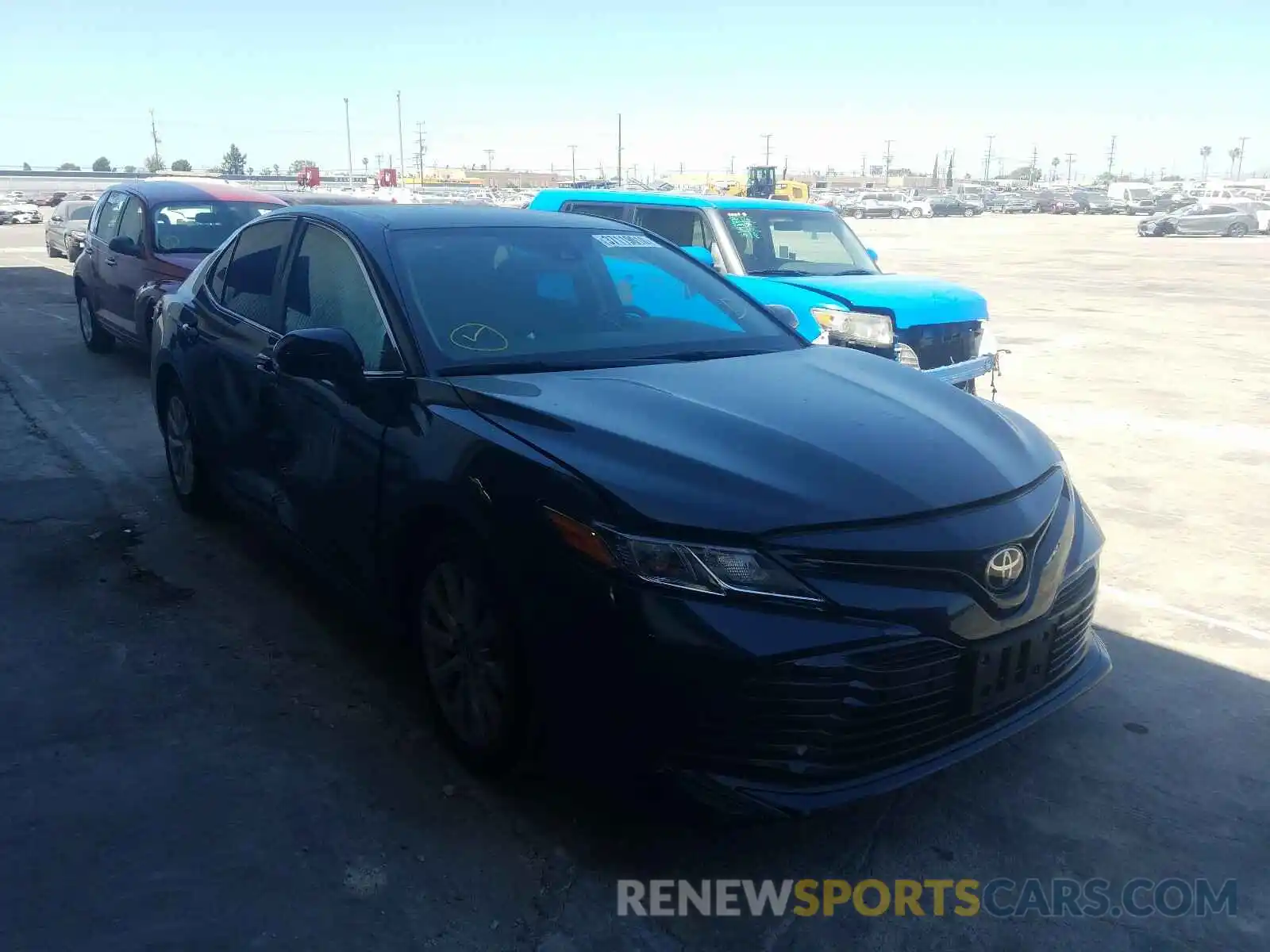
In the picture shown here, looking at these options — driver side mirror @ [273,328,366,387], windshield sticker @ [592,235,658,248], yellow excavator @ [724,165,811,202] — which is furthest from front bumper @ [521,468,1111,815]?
yellow excavator @ [724,165,811,202]

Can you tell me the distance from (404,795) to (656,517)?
128 centimetres

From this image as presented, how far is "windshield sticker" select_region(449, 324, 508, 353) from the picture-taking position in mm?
3531

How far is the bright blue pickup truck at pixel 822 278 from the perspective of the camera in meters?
7.40

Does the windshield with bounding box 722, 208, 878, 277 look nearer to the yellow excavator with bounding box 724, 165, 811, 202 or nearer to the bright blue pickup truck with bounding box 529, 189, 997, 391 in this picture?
the bright blue pickup truck with bounding box 529, 189, 997, 391

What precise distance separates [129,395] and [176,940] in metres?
7.22

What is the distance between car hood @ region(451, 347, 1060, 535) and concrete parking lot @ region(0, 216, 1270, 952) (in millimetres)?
821

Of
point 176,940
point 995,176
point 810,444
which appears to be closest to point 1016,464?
point 810,444

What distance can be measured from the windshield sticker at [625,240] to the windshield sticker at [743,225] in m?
4.12

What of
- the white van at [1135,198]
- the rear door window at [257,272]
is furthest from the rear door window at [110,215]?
the white van at [1135,198]

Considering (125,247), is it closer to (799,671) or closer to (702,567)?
(702,567)

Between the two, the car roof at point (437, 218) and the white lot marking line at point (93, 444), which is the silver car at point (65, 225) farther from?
the car roof at point (437, 218)

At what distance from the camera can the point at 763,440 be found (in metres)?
2.94

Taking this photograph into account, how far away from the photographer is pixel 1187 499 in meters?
6.41

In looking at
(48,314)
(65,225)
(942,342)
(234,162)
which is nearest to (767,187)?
(65,225)
